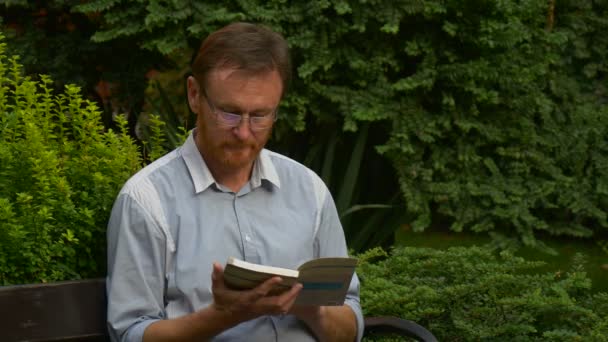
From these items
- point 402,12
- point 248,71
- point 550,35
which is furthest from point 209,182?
point 550,35

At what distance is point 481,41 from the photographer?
19.1 feet

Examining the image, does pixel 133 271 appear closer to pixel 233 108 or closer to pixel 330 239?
pixel 233 108

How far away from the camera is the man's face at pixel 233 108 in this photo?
112 inches

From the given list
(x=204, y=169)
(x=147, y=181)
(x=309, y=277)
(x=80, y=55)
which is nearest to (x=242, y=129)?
(x=204, y=169)

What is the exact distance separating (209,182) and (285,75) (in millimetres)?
350

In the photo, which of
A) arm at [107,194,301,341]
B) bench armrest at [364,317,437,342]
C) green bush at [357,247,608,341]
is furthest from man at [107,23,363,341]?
green bush at [357,247,608,341]

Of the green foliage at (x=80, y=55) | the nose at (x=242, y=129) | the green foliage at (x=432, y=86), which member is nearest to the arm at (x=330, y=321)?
the nose at (x=242, y=129)

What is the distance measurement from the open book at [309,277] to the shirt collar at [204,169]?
1.29ft

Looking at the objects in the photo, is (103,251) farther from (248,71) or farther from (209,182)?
(248,71)

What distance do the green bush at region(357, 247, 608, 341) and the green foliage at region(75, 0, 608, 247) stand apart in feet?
4.80

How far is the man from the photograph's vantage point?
2.74 meters

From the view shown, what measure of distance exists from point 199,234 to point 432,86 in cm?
325

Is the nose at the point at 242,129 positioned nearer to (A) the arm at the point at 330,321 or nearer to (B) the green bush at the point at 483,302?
(A) the arm at the point at 330,321

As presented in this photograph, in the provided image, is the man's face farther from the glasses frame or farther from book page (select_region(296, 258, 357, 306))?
book page (select_region(296, 258, 357, 306))
